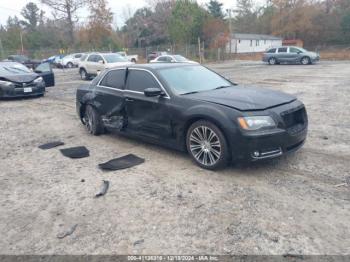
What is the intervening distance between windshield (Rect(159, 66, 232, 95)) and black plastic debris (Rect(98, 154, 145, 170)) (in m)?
1.26

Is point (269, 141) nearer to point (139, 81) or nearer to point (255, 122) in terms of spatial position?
point (255, 122)

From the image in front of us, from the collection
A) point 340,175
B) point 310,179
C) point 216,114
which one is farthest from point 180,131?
point 340,175

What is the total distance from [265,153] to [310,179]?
68 centimetres

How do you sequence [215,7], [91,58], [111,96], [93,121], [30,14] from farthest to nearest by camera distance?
→ [30,14], [215,7], [91,58], [93,121], [111,96]

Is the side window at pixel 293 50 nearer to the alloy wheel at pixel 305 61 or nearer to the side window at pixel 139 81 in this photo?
the alloy wheel at pixel 305 61

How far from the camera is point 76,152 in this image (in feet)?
19.5

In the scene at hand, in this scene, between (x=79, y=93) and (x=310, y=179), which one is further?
(x=79, y=93)

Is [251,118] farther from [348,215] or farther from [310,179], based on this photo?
[348,215]

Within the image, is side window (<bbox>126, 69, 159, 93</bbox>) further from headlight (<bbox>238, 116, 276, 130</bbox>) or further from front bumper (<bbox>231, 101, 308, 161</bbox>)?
front bumper (<bbox>231, 101, 308, 161</bbox>)

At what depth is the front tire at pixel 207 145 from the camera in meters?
4.58

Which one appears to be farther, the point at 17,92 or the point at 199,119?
the point at 17,92

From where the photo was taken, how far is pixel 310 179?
4422 mm

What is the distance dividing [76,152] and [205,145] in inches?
97.7

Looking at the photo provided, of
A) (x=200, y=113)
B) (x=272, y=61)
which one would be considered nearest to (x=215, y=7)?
(x=272, y=61)
